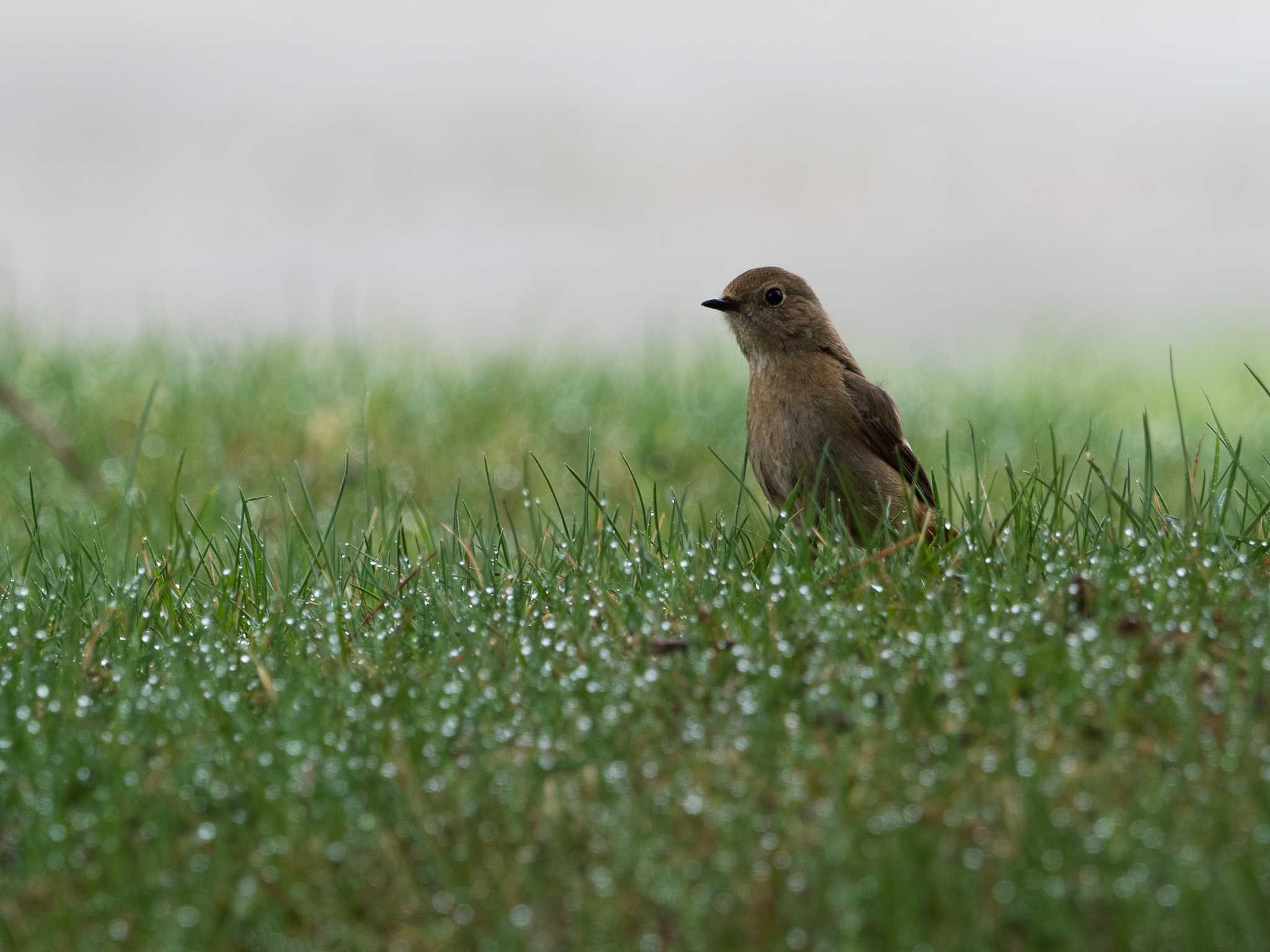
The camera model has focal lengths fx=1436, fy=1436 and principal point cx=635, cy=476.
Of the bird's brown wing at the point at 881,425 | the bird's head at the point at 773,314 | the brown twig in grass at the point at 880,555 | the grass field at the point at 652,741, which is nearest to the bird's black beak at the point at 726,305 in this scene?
the bird's head at the point at 773,314

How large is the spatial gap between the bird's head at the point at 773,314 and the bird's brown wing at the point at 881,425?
11.3 inches

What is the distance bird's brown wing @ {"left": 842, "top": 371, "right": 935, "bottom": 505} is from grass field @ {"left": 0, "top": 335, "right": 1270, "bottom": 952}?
3.16 feet

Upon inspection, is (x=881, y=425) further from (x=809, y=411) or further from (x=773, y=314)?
(x=773, y=314)

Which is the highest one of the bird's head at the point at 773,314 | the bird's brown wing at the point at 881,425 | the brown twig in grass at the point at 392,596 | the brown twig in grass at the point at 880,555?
the bird's head at the point at 773,314

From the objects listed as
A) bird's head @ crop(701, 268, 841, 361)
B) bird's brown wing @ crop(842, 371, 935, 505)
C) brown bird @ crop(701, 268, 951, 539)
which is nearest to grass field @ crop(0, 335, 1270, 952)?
brown bird @ crop(701, 268, 951, 539)

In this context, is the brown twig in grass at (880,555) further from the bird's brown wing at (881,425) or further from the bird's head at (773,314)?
the bird's head at (773,314)

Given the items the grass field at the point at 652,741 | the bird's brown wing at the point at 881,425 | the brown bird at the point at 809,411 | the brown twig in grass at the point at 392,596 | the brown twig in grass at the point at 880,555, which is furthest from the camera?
the bird's brown wing at the point at 881,425

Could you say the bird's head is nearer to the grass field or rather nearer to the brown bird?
the brown bird

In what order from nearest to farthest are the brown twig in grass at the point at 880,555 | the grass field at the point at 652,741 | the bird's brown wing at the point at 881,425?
the grass field at the point at 652,741
the brown twig in grass at the point at 880,555
the bird's brown wing at the point at 881,425

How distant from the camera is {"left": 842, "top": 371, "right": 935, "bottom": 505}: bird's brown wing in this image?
227 inches

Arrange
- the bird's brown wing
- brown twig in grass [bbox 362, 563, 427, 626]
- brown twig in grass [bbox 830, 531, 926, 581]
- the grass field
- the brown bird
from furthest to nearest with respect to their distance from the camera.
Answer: the bird's brown wing
the brown bird
brown twig in grass [bbox 362, 563, 427, 626]
brown twig in grass [bbox 830, 531, 926, 581]
the grass field

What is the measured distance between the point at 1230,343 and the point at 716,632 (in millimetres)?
11357

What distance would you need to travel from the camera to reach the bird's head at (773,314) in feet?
19.9

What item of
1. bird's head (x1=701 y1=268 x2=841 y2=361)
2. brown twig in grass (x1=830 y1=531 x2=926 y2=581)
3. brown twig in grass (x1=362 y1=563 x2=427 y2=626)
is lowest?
brown twig in grass (x1=362 y1=563 x2=427 y2=626)
